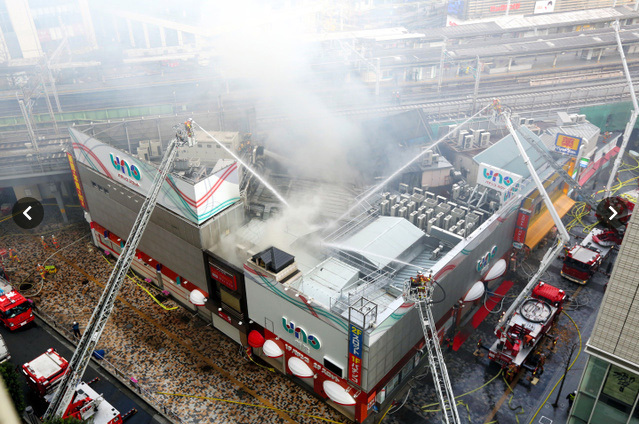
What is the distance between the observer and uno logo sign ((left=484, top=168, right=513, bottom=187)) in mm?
31281

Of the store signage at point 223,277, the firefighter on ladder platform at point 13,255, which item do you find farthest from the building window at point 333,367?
the firefighter on ladder platform at point 13,255

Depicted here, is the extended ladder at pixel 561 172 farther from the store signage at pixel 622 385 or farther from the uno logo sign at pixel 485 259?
the store signage at pixel 622 385

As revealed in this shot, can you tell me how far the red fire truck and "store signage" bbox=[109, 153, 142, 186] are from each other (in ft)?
77.9

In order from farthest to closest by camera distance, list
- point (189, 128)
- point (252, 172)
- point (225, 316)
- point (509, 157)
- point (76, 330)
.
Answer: point (509, 157) → point (252, 172) → point (76, 330) → point (225, 316) → point (189, 128)

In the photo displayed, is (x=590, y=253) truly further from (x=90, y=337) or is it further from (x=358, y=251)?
(x=90, y=337)

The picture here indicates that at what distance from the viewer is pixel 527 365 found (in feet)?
89.5

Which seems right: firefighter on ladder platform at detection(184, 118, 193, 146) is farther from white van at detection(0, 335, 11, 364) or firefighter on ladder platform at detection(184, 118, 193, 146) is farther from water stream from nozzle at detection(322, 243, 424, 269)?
white van at detection(0, 335, 11, 364)

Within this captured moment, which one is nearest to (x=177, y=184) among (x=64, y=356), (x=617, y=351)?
(x=64, y=356)

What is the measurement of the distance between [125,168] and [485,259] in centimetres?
2366

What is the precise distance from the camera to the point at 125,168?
31266 millimetres

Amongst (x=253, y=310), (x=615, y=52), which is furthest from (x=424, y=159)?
(x=615, y=52)

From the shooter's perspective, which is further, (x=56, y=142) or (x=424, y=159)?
(x=56, y=142)

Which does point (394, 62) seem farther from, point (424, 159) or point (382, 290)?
point (382, 290)

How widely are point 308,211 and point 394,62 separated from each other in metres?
45.2
